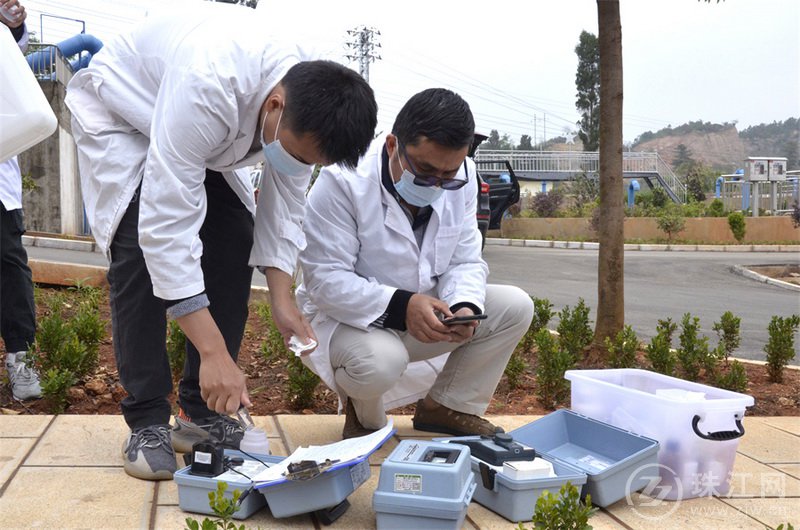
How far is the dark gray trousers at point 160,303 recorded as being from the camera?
2.57 metres

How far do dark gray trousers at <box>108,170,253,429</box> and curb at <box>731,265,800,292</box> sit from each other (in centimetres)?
1152

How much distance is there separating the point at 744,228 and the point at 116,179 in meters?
21.2

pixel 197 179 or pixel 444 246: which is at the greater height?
pixel 197 179

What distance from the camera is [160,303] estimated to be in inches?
103

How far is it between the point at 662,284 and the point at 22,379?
Result: 1040 cm

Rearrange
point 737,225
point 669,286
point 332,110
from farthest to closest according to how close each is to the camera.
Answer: point 737,225, point 669,286, point 332,110

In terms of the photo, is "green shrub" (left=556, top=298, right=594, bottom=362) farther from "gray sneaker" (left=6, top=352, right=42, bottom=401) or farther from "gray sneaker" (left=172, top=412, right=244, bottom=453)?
"gray sneaker" (left=6, top=352, right=42, bottom=401)

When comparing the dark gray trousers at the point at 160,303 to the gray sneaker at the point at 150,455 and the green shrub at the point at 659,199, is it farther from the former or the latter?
the green shrub at the point at 659,199

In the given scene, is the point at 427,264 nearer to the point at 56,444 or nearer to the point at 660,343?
the point at 56,444

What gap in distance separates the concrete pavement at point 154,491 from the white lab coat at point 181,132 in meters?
0.67

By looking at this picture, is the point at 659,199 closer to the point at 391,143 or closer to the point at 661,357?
the point at 661,357

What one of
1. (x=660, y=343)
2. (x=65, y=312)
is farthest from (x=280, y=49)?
(x=65, y=312)

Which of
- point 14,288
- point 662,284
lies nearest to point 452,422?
point 14,288

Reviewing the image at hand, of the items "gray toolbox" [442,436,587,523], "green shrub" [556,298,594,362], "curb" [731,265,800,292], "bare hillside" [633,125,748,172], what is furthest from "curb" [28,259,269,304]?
"bare hillside" [633,125,748,172]
